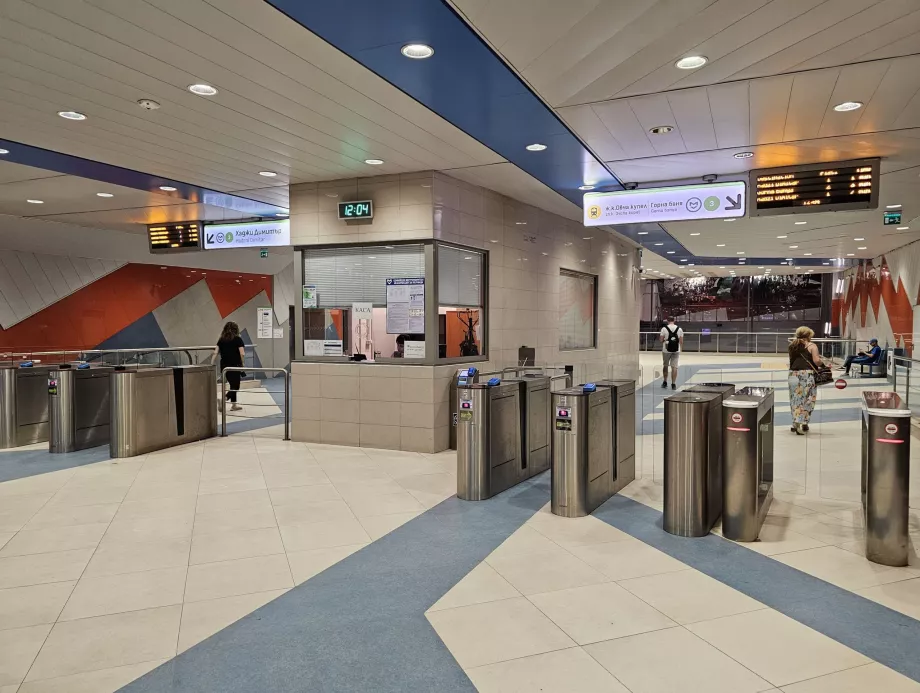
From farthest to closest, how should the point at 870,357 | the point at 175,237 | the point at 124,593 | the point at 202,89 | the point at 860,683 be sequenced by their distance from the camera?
the point at 870,357 → the point at 175,237 → the point at 202,89 → the point at 124,593 → the point at 860,683

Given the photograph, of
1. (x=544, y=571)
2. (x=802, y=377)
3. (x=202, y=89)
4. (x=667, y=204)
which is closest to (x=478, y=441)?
(x=544, y=571)

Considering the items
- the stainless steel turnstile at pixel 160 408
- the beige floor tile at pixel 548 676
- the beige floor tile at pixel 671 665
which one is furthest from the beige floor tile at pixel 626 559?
the stainless steel turnstile at pixel 160 408

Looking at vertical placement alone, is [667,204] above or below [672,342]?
above

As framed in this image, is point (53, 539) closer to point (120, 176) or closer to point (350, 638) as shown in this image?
point (350, 638)

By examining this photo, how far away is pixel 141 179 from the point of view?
704 cm

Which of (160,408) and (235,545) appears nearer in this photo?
(235,545)

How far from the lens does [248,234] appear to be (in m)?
9.31

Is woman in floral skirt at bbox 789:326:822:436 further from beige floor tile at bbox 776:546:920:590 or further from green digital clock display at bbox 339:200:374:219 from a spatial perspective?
green digital clock display at bbox 339:200:374:219

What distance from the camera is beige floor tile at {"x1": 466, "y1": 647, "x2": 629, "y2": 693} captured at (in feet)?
7.84

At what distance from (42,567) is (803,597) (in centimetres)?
422

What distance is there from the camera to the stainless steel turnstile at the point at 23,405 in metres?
7.44

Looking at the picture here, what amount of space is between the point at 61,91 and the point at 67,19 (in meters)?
1.22

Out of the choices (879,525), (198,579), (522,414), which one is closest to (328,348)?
(522,414)

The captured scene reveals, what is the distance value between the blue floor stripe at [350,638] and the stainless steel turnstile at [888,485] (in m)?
2.27
